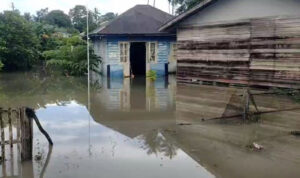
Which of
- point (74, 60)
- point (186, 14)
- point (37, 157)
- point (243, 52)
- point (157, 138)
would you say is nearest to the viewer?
point (37, 157)

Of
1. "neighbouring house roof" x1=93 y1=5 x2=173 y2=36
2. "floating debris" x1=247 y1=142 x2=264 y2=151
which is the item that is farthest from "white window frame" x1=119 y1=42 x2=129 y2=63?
"floating debris" x1=247 y1=142 x2=264 y2=151

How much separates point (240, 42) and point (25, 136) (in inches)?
471

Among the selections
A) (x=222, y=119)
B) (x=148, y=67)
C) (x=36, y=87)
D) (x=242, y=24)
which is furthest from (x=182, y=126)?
(x=148, y=67)

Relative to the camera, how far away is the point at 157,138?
8.80 meters

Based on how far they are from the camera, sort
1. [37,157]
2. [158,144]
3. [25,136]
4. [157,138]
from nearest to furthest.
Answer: [25,136], [37,157], [158,144], [157,138]

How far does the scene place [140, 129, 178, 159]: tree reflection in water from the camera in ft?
25.3

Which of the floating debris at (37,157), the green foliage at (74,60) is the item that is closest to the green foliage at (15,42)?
the green foliage at (74,60)

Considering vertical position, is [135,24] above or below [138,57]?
above

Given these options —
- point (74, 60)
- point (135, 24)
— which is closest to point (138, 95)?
point (135, 24)

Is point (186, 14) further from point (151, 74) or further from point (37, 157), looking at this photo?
point (37, 157)

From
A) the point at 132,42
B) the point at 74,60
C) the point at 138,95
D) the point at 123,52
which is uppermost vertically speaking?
the point at 132,42

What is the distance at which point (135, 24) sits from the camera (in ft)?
78.6

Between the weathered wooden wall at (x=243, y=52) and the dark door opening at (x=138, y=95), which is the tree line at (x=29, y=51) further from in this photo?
the weathered wooden wall at (x=243, y=52)

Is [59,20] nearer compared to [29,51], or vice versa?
[29,51]
